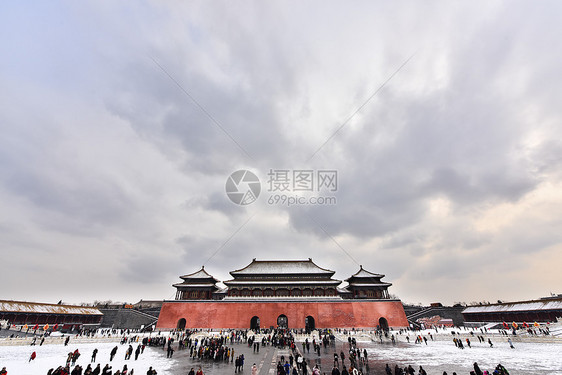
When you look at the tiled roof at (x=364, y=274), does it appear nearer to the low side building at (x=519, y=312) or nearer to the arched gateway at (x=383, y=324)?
the arched gateway at (x=383, y=324)

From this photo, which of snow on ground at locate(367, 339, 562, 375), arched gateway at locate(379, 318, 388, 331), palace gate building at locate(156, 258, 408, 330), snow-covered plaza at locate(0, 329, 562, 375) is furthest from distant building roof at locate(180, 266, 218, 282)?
snow on ground at locate(367, 339, 562, 375)

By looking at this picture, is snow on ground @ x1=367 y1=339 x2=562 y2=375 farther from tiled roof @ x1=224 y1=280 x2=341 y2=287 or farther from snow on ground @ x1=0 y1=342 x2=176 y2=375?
tiled roof @ x1=224 y1=280 x2=341 y2=287

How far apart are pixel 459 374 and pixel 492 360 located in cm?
571

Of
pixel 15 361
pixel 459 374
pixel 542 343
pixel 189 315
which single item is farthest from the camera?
pixel 189 315

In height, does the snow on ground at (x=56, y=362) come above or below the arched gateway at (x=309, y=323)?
below

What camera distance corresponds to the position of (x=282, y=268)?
1688 inches

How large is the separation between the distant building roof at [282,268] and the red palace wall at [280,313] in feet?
17.7

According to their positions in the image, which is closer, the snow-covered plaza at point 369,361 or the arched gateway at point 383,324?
the snow-covered plaza at point 369,361

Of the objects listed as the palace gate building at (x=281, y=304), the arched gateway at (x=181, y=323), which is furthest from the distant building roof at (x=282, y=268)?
the arched gateway at (x=181, y=323)

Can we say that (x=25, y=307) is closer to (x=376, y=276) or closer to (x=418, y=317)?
(x=376, y=276)

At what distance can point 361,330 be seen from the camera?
3322 cm

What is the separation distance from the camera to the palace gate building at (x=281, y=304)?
113 feet

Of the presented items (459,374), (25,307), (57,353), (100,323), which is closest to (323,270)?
(459,374)

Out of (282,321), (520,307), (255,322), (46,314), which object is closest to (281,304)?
(282,321)
